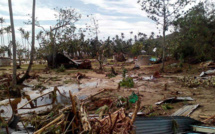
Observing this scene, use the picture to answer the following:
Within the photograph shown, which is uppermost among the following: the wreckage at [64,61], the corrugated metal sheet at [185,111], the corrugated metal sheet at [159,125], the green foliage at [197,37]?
the green foliage at [197,37]

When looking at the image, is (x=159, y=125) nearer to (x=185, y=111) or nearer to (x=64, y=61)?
(x=185, y=111)

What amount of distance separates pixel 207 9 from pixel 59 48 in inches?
594

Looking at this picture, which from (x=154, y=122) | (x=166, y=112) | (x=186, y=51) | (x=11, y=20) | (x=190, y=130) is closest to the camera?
(x=154, y=122)

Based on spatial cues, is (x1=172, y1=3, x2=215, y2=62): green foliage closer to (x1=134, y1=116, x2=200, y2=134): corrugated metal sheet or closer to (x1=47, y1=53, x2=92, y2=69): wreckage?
(x1=47, y1=53, x2=92, y2=69): wreckage

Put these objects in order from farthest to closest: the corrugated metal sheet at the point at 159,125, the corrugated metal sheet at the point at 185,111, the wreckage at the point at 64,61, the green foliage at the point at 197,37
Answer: the wreckage at the point at 64,61 → the green foliage at the point at 197,37 → the corrugated metal sheet at the point at 185,111 → the corrugated metal sheet at the point at 159,125

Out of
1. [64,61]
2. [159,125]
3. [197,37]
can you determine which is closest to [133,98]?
[159,125]

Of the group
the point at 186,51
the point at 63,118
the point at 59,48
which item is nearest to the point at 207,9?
the point at 186,51

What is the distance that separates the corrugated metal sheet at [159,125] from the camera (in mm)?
2662

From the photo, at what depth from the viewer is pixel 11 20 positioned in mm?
7809

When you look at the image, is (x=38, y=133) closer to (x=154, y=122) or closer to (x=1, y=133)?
(x=1, y=133)

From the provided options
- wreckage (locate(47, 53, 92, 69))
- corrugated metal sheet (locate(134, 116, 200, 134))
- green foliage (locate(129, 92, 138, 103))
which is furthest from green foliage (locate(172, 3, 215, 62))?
corrugated metal sheet (locate(134, 116, 200, 134))

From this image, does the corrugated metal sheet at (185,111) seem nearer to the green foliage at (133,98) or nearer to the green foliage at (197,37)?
the green foliage at (133,98)

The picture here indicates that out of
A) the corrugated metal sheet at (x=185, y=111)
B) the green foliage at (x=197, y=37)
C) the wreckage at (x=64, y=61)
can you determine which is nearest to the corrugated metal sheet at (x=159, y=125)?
the corrugated metal sheet at (x=185, y=111)

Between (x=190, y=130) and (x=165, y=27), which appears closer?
(x=190, y=130)
